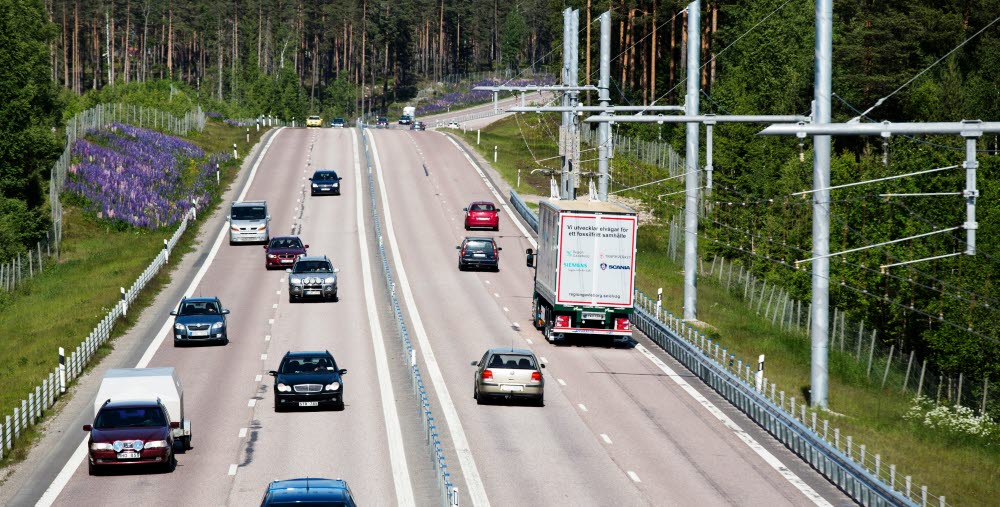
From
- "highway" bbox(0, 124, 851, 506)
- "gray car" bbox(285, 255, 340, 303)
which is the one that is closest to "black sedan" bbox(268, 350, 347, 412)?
"highway" bbox(0, 124, 851, 506)

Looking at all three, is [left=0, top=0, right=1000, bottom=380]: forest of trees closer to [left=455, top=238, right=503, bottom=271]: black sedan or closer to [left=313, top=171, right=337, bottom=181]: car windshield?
[left=455, top=238, right=503, bottom=271]: black sedan

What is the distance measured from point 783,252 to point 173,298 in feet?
104

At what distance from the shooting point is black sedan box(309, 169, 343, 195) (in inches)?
3270

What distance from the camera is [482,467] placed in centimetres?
2872

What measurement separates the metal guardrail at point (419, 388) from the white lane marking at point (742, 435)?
718 centimetres

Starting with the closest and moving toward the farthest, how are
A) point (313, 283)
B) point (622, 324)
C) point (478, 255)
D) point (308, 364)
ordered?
point (308, 364) < point (622, 324) < point (313, 283) < point (478, 255)

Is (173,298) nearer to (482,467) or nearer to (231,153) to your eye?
(482,467)

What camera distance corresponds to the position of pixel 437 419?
111 feet

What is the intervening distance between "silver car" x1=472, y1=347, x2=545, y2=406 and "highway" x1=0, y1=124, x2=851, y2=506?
61 cm

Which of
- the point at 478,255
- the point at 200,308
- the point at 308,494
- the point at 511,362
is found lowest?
the point at 308,494

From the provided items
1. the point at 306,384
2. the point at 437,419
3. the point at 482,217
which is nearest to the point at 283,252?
the point at 482,217

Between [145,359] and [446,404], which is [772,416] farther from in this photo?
[145,359]

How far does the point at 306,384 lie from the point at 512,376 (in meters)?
5.29

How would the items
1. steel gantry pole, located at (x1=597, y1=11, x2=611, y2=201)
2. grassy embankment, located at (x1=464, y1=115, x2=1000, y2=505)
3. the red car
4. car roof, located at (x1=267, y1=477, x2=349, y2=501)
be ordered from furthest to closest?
the red car < steel gantry pole, located at (x1=597, y1=11, x2=611, y2=201) < grassy embankment, located at (x1=464, y1=115, x2=1000, y2=505) < car roof, located at (x1=267, y1=477, x2=349, y2=501)
